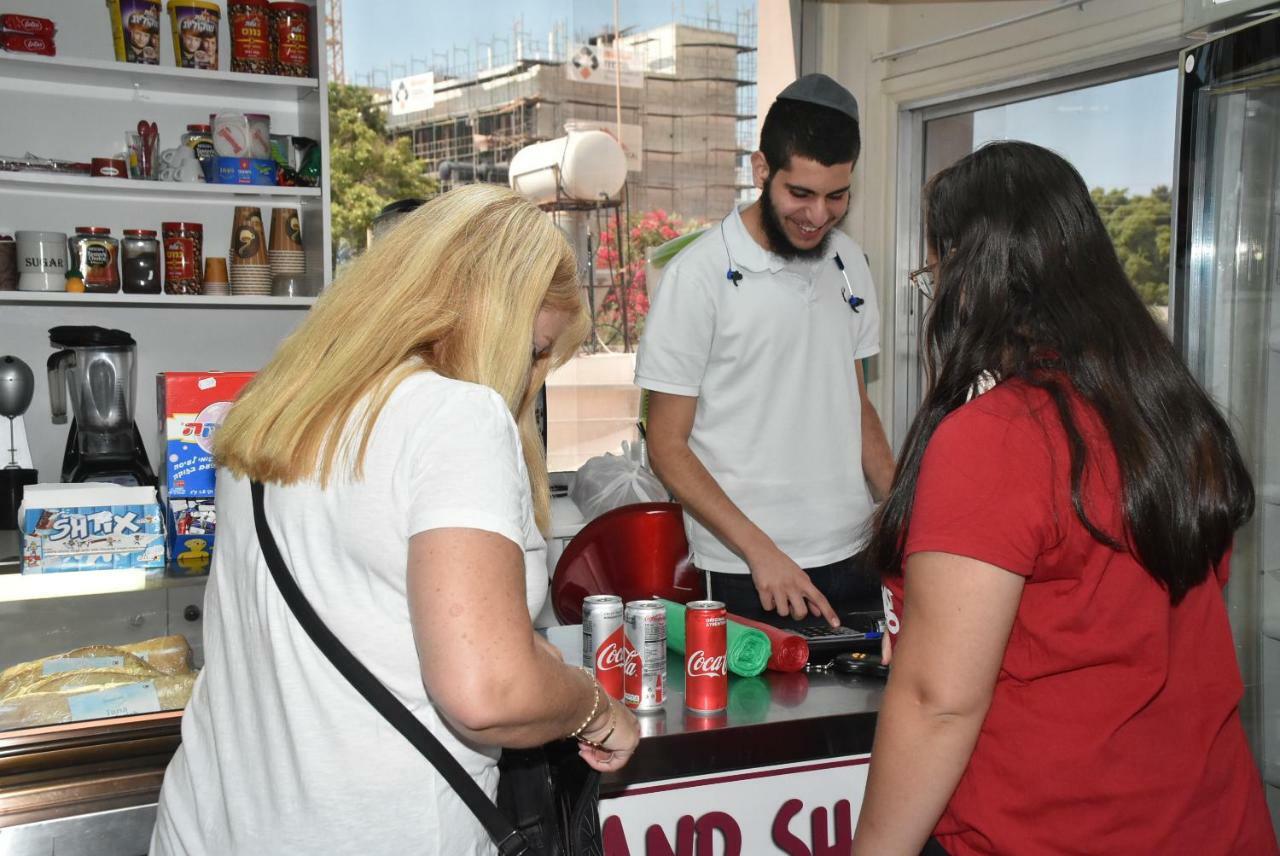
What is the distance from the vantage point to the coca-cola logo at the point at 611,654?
1.50 m

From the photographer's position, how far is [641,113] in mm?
3854

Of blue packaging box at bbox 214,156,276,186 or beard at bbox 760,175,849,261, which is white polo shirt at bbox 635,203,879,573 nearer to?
beard at bbox 760,175,849,261

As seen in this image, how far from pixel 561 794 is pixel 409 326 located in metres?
0.63

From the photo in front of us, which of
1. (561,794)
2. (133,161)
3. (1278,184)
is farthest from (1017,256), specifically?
(133,161)

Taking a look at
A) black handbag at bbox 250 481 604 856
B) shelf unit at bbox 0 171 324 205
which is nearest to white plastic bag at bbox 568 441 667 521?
shelf unit at bbox 0 171 324 205

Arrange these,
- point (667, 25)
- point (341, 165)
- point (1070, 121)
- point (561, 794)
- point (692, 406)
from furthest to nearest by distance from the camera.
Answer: point (667, 25)
point (341, 165)
point (1070, 121)
point (692, 406)
point (561, 794)

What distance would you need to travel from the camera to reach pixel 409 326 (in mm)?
1040

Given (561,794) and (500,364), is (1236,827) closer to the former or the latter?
(561,794)

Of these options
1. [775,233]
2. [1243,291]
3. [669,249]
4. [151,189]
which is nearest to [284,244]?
[151,189]

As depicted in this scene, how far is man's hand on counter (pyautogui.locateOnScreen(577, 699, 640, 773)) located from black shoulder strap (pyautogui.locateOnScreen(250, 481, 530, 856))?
0.54 ft

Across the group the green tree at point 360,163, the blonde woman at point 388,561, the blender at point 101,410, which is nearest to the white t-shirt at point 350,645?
the blonde woman at point 388,561

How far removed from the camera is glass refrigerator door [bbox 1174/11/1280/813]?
190 centimetres

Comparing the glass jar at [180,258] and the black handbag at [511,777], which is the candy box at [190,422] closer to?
the glass jar at [180,258]

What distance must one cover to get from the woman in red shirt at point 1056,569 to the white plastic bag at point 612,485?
2.06 m
